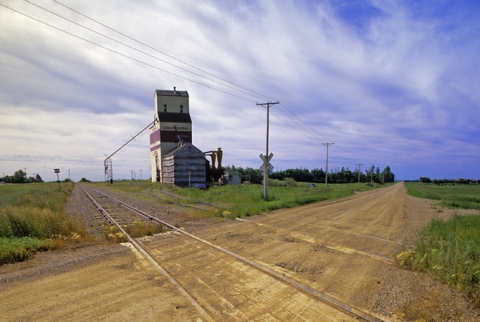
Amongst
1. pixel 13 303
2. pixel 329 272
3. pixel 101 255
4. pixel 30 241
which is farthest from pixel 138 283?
pixel 30 241

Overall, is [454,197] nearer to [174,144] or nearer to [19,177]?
[174,144]

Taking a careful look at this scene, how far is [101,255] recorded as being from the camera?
715cm

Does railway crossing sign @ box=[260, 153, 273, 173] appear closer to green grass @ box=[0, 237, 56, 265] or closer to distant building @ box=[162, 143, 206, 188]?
green grass @ box=[0, 237, 56, 265]

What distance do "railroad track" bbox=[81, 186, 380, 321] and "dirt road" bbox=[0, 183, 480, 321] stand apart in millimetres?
18

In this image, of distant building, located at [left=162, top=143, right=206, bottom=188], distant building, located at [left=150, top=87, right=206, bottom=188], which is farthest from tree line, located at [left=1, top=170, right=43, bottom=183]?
distant building, located at [left=162, top=143, right=206, bottom=188]

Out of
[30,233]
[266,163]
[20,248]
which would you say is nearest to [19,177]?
[266,163]

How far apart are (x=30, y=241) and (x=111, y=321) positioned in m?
5.96

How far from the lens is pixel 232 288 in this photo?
5.09 metres

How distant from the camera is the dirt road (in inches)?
165

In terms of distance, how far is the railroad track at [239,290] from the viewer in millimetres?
4176

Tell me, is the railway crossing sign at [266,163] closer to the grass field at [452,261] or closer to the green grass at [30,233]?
the green grass at [30,233]

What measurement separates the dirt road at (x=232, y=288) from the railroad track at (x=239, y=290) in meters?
0.02

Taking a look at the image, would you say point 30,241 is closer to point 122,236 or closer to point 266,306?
point 122,236

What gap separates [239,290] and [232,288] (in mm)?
157
